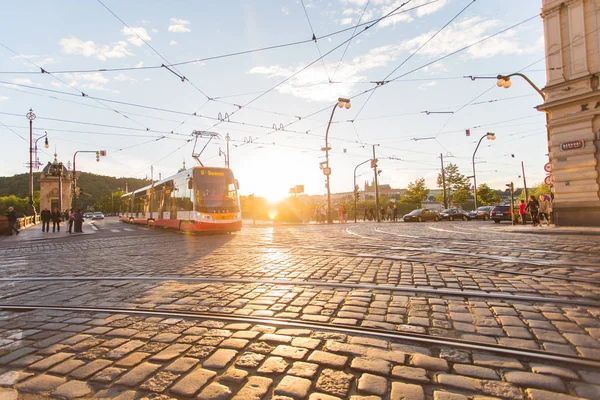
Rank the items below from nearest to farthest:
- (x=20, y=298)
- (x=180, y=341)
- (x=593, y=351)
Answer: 1. (x=593, y=351)
2. (x=180, y=341)
3. (x=20, y=298)

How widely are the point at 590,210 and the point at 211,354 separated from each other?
63.2 ft

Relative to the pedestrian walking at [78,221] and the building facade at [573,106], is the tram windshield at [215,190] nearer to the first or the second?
the pedestrian walking at [78,221]

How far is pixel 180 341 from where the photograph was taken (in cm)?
316

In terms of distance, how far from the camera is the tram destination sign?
1639 centimetres

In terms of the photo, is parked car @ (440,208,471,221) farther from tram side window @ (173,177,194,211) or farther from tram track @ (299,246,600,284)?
tram track @ (299,246,600,284)

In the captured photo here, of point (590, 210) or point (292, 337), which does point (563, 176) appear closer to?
point (590, 210)

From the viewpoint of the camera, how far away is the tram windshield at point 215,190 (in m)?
16.7

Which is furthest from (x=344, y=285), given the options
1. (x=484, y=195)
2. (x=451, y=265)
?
(x=484, y=195)

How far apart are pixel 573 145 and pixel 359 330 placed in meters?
18.3

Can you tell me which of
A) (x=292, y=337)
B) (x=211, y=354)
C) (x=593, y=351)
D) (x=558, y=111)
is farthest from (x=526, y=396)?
(x=558, y=111)

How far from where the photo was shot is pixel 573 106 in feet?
54.5

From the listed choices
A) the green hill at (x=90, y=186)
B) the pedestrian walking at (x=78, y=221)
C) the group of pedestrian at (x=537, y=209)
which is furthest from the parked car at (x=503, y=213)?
the green hill at (x=90, y=186)

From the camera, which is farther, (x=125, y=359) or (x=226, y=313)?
(x=226, y=313)

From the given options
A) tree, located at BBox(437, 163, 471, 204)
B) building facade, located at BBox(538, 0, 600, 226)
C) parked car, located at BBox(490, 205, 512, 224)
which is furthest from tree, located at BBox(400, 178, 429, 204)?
building facade, located at BBox(538, 0, 600, 226)
